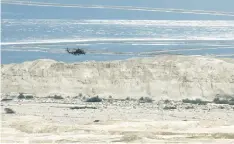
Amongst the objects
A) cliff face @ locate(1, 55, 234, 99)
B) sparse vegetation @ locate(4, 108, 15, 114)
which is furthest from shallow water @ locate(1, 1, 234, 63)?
sparse vegetation @ locate(4, 108, 15, 114)

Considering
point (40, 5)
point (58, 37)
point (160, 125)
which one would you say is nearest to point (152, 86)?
point (160, 125)

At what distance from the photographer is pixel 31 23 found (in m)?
88.6

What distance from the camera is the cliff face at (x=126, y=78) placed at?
47.6m

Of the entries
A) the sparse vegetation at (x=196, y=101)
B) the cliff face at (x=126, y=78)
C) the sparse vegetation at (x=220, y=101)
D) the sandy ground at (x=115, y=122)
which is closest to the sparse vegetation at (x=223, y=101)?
the sparse vegetation at (x=220, y=101)

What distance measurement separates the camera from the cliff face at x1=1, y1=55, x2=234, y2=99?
4762cm

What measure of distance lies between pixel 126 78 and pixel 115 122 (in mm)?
12606

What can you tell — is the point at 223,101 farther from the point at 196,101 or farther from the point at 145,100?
the point at 145,100

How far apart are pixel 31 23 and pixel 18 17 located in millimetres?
6327

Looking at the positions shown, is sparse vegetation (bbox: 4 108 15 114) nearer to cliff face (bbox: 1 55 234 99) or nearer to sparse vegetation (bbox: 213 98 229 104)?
cliff face (bbox: 1 55 234 99)

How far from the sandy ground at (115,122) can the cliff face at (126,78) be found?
6.31ft

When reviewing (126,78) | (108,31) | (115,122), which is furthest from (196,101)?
(108,31)

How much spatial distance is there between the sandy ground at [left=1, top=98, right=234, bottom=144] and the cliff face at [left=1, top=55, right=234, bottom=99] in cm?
192

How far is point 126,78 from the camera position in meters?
48.3

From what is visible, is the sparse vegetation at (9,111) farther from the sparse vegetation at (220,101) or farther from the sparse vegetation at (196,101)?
the sparse vegetation at (220,101)
